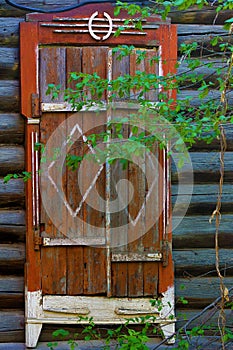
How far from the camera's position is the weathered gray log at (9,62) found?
4.22 m

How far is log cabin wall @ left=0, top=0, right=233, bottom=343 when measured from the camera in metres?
4.24

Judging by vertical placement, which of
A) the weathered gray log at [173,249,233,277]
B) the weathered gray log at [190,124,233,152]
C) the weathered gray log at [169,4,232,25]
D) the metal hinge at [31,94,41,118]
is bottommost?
the weathered gray log at [173,249,233,277]

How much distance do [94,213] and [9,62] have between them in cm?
119

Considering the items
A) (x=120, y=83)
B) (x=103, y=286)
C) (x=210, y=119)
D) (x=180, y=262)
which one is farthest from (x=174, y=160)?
(x=210, y=119)

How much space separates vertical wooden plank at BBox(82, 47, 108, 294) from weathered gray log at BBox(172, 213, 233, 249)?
1.79ft

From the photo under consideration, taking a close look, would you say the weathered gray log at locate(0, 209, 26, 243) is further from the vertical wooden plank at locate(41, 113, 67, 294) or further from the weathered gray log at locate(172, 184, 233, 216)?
the weathered gray log at locate(172, 184, 233, 216)

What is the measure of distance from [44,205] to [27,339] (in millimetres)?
925

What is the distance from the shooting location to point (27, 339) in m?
4.20

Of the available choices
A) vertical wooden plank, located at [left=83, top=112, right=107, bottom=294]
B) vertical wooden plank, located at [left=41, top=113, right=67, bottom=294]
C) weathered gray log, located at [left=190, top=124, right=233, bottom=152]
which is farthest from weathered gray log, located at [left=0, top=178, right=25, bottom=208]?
weathered gray log, located at [left=190, top=124, right=233, bottom=152]

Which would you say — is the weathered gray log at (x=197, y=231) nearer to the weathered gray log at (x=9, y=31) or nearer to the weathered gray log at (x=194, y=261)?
the weathered gray log at (x=194, y=261)

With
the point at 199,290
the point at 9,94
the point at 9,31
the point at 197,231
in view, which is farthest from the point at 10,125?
the point at 199,290

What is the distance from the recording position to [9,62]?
4.23m

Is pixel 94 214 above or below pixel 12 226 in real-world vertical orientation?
above

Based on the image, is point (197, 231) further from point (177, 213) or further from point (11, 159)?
point (11, 159)
